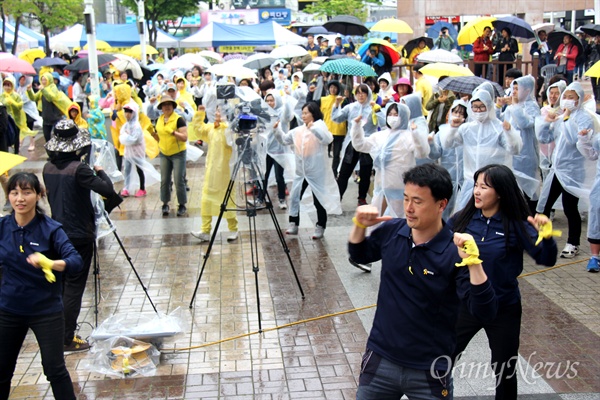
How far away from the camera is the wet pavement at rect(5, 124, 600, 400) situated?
5504mm

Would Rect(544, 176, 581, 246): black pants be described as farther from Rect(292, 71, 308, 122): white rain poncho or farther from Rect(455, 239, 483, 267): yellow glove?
Rect(292, 71, 308, 122): white rain poncho

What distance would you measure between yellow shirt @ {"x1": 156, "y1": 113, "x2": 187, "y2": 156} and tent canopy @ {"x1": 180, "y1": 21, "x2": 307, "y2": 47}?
54.3 ft

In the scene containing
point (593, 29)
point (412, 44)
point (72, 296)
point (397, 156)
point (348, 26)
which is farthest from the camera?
point (348, 26)

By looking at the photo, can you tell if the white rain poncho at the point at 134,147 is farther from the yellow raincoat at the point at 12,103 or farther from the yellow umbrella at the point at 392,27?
the yellow umbrella at the point at 392,27

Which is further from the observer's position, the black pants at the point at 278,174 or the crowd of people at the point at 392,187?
the black pants at the point at 278,174

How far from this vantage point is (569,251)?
28.4 feet

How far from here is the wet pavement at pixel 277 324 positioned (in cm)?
550

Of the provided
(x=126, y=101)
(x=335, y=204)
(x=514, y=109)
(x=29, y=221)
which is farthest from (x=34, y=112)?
(x=29, y=221)

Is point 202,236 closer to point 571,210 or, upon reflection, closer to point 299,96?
point 571,210

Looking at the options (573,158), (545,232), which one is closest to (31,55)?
(573,158)

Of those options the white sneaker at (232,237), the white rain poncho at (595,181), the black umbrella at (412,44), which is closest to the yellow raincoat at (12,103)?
the white sneaker at (232,237)

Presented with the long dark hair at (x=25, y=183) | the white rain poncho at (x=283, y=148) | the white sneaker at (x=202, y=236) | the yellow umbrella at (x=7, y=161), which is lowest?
the white sneaker at (x=202, y=236)

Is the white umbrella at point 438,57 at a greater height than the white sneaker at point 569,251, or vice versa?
the white umbrella at point 438,57

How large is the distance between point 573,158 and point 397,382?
580cm
